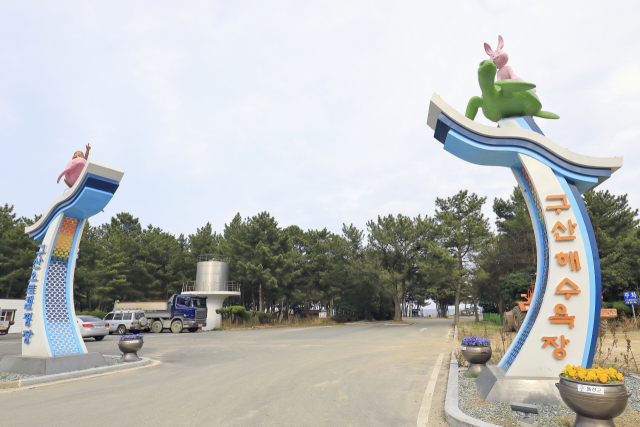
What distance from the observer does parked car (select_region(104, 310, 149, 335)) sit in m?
25.8

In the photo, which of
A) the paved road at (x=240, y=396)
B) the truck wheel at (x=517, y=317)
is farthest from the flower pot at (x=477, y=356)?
the truck wheel at (x=517, y=317)

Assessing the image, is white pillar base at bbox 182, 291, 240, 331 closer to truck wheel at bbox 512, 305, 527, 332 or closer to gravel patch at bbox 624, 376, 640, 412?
truck wheel at bbox 512, 305, 527, 332

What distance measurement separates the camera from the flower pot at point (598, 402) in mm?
4609

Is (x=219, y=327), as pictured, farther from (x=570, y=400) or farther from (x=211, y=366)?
(x=570, y=400)

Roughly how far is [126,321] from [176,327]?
3.35 m

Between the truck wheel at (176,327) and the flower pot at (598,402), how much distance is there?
2722 cm

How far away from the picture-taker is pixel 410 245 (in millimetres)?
41531

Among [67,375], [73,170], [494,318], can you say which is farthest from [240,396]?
[494,318]

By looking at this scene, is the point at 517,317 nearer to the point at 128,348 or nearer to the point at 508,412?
the point at 508,412

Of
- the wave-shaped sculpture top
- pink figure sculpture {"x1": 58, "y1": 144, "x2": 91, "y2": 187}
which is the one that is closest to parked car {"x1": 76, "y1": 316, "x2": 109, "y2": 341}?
the wave-shaped sculpture top

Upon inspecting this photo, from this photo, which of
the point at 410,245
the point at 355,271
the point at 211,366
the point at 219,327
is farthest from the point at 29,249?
the point at 410,245

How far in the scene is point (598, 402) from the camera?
182 inches

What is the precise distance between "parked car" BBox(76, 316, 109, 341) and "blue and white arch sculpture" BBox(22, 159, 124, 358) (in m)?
10.9

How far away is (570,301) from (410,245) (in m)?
35.2
